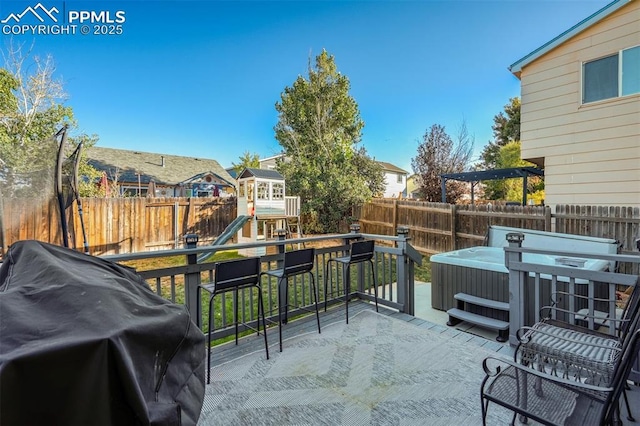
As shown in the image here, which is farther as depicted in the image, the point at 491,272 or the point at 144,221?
the point at 144,221

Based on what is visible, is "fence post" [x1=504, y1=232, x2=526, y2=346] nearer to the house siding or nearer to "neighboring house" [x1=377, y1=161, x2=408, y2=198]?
"neighboring house" [x1=377, y1=161, x2=408, y2=198]

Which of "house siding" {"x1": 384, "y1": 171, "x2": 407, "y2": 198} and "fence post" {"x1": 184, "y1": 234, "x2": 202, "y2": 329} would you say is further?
"house siding" {"x1": 384, "y1": 171, "x2": 407, "y2": 198}

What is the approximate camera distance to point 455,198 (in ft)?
43.0

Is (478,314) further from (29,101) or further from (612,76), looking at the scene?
(29,101)

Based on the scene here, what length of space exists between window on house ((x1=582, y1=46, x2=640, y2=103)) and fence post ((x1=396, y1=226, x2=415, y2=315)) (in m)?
5.04

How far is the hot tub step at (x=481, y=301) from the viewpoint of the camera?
13.1 feet

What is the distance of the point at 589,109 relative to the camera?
19.6ft

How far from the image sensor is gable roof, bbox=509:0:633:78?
5519 millimetres

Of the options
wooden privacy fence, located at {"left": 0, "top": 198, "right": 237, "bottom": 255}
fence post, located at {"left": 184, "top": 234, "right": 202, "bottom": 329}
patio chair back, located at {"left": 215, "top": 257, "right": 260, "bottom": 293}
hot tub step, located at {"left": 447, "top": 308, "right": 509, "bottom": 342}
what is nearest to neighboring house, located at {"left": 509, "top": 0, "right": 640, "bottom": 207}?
hot tub step, located at {"left": 447, "top": 308, "right": 509, "bottom": 342}

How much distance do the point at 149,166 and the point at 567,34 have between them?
2080 cm

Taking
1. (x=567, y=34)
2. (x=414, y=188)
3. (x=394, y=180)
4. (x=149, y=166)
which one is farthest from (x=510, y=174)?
(x=149, y=166)

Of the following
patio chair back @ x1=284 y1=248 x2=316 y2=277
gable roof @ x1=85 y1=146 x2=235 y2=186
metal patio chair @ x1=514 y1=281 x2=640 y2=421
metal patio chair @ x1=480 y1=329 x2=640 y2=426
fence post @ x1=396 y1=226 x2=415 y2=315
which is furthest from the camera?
gable roof @ x1=85 y1=146 x2=235 y2=186

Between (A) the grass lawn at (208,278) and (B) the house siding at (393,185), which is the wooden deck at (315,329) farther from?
(B) the house siding at (393,185)

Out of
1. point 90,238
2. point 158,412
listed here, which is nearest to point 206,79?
point 90,238
